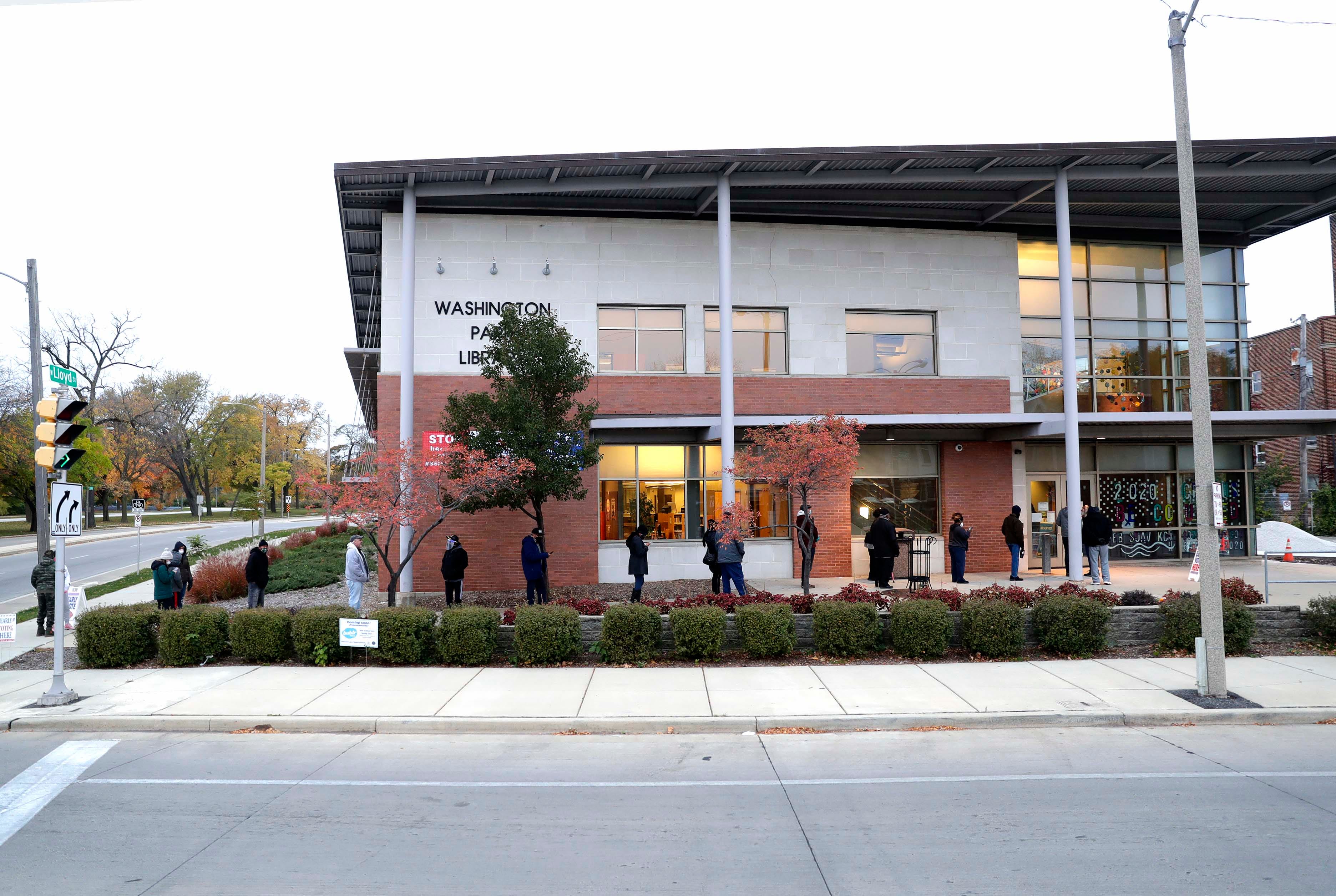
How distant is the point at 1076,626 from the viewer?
11.5m

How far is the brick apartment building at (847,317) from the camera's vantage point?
707 inches

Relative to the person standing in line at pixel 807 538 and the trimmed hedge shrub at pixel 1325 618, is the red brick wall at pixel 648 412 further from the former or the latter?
the trimmed hedge shrub at pixel 1325 618

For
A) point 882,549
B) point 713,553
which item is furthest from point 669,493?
point 882,549

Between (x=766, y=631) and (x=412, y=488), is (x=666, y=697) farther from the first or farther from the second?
(x=412, y=488)

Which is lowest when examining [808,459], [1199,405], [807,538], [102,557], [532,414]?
[102,557]

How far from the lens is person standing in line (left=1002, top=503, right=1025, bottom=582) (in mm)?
18391

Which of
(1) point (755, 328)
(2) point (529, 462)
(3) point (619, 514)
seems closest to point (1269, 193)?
(1) point (755, 328)

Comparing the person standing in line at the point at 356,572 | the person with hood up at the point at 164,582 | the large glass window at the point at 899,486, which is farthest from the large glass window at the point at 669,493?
the person with hood up at the point at 164,582

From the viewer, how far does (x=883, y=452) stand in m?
20.2

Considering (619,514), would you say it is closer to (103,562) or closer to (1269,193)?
(1269,193)

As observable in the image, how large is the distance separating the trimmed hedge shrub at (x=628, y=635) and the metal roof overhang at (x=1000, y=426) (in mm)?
6867

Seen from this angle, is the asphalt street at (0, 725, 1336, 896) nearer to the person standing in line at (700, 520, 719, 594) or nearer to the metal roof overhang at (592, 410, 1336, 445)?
the person standing in line at (700, 520, 719, 594)

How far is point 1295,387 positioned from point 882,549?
29.4 meters

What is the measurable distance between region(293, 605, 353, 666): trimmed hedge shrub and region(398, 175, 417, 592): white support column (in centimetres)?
554
